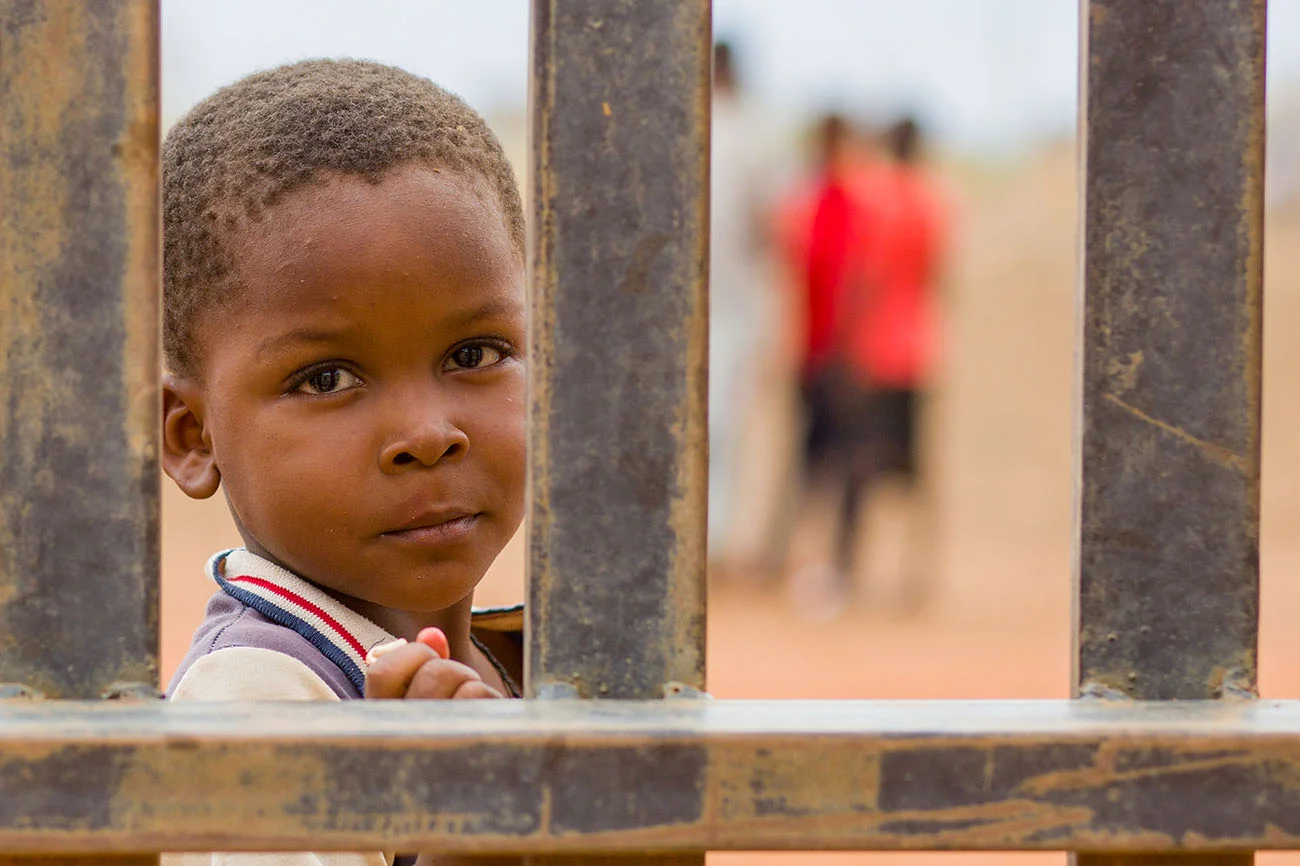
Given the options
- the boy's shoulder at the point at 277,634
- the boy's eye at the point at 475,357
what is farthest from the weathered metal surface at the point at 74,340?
the boy's eye at the point at 475,357

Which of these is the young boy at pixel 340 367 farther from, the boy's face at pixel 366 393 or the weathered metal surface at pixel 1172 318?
the weathered metal surface at pixel 1172 318

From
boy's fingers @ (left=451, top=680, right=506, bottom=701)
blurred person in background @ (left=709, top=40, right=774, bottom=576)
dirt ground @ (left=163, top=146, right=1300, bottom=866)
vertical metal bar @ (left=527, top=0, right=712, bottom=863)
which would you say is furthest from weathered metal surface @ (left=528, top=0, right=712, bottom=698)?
blurred person in background @ (left=709, top=40, right=774, bottom=576)

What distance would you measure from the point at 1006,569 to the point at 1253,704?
8.78 metres

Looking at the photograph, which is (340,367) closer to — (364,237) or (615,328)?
(364,237)

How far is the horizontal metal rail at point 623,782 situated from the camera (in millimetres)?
942

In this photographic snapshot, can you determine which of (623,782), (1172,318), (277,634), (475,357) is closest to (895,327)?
(475,357)

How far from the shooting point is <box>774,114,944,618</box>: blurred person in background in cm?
748

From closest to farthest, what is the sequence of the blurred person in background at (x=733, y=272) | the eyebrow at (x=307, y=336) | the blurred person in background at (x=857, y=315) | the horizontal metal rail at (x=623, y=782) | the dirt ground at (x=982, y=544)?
the horizontal metal rail at (x=623, y=782)
the eyebrow at (x=307, y=336)
the dirt ground at (x=982, y=544)
the blurred person in background at (x=733, y=272)
the blurred person in background at (x=857, y=315)

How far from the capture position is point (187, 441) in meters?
1.69

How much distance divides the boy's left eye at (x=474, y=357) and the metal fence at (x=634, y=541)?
60cm

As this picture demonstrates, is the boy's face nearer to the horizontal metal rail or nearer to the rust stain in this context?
the horizontal metal rail

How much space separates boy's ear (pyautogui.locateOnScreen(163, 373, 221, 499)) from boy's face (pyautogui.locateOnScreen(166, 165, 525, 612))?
45 millimetres

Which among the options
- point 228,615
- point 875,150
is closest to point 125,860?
point 228,615

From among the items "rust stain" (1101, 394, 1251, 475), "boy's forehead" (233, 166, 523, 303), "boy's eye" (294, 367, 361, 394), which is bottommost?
"rust stain" (1101, 394, 1251, 475)
